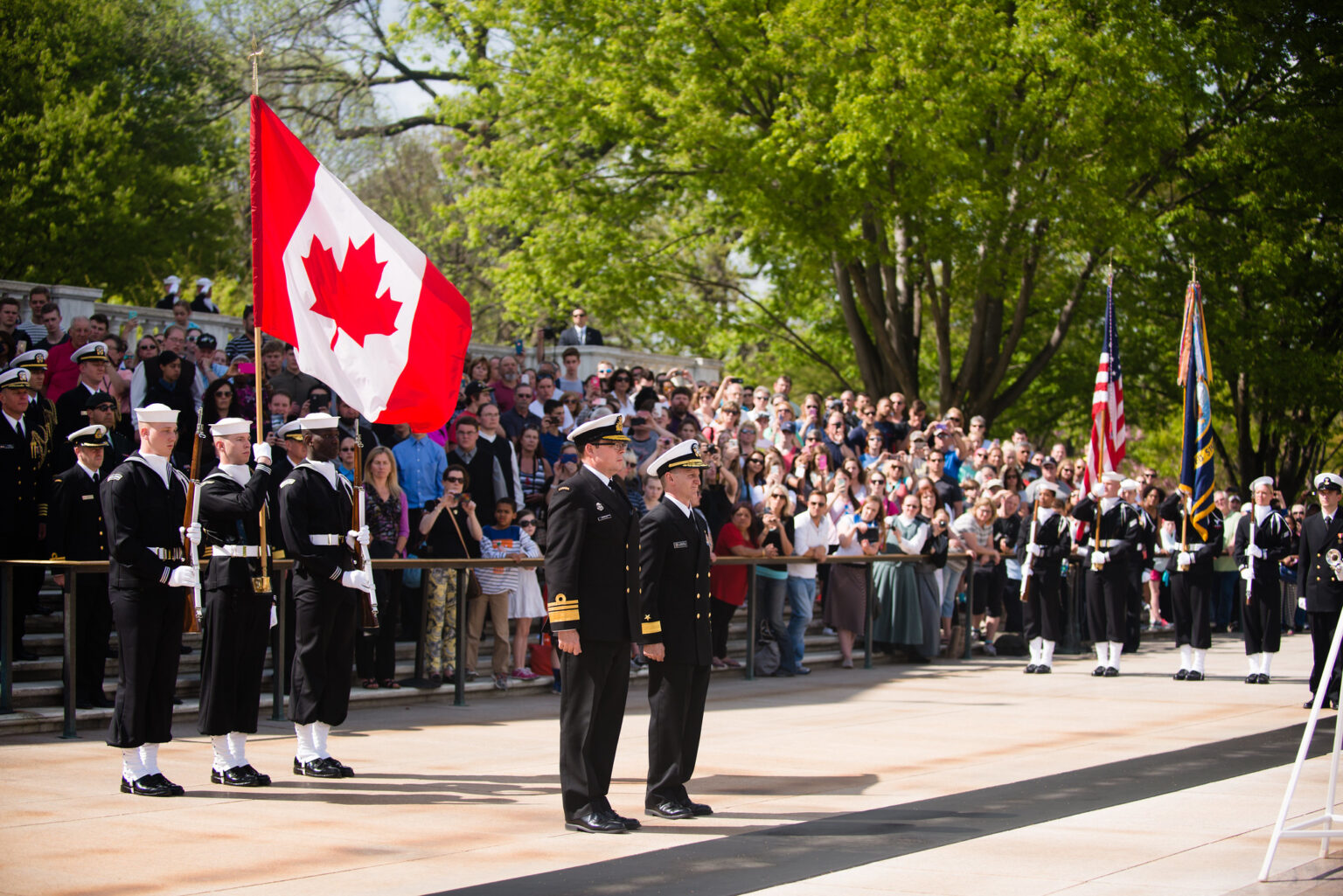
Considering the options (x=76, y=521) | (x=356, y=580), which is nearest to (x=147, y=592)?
(x=356, y=580)

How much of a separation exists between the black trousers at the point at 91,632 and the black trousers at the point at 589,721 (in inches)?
187

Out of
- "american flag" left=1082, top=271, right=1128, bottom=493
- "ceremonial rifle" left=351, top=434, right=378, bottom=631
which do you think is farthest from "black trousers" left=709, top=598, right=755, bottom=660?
"ceremonial rifle" left=351, top=434, right=378, bottom=631

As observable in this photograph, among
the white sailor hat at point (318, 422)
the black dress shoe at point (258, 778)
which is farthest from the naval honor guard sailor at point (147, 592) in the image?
the white sailor hat at point (318, 422)

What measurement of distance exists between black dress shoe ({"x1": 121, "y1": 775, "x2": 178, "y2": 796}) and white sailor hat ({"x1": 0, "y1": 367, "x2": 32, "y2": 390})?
4.62 m

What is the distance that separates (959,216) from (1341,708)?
60.7 feet

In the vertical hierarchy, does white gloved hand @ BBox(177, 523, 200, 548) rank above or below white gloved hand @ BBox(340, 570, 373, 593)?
above

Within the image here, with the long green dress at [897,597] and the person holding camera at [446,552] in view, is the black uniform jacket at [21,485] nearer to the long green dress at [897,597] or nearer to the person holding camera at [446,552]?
the person holding camera at [446,552]

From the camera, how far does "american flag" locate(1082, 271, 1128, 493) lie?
1816 cm

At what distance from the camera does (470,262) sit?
139 feet

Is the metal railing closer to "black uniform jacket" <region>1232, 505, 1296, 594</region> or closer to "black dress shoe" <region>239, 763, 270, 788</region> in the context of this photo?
"black dress shoe" <region>239, 763, 270, 788</region>

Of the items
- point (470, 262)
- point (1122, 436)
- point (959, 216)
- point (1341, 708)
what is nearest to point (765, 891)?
point (1341, 708)

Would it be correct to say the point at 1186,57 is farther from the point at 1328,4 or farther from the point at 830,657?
the point at 830,657

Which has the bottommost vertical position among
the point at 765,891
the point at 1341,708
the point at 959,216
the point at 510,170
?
the point at 765,891

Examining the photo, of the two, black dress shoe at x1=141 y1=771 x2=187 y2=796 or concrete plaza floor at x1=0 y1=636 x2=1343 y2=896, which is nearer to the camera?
concrete plaza floor at x1=0 y1=636 x2=1343 y2=896
